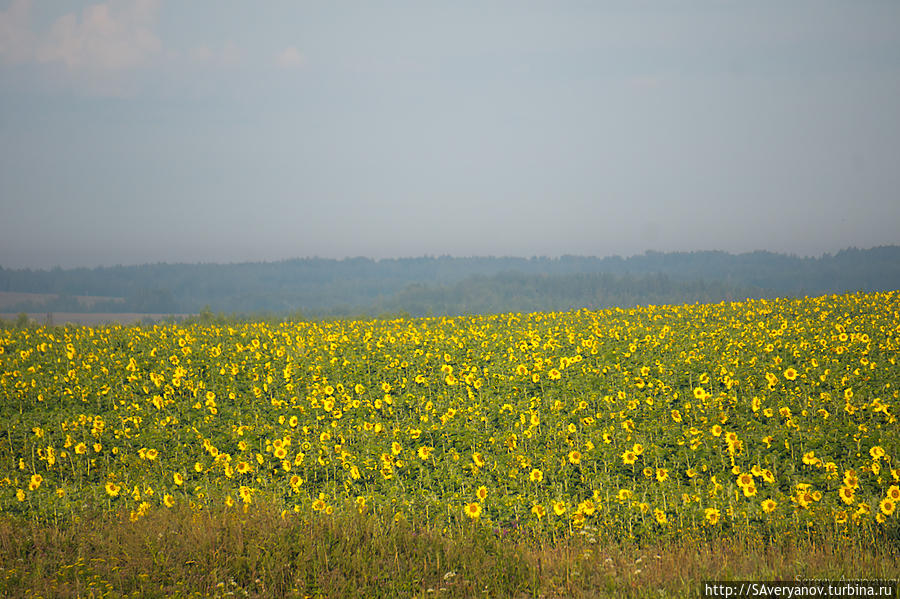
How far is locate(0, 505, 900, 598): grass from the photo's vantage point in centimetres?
604

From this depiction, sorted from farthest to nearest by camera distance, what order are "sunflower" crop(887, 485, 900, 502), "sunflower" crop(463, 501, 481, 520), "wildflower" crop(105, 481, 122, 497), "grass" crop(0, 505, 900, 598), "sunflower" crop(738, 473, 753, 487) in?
"wildflower" crop(105, 481, 122, 497) < "sunflower" crop(738, 473, 753, 487) < "sunflower" crop(463, 501, 481, 520) < "sunflower" crop(887, 485, 900, 502) < "grass" crop(0, 505, 900, 598)

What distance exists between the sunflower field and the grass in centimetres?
51

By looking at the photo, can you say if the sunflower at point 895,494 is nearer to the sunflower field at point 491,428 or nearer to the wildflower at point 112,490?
the sunflower field at point 491,428

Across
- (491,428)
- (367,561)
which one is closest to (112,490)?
(367,561)

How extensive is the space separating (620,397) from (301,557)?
23.3ft

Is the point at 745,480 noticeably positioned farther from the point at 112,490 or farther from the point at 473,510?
the point at 112,490

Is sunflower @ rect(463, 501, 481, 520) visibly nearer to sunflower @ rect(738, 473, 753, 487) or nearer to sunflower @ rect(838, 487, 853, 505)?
sunflower @ rect(738, 473, 753, 487)

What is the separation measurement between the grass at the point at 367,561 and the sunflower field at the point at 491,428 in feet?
1.69

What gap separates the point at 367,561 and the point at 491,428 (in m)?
4.95

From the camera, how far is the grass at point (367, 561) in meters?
6.04

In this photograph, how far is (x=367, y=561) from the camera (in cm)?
659

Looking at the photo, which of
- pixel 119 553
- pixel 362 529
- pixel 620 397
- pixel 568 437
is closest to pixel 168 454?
pixel 119 553

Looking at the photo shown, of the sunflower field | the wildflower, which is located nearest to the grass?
the sunflower field

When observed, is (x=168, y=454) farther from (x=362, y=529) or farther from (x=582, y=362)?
(x=582, y=362)
